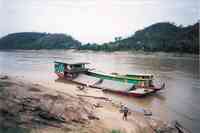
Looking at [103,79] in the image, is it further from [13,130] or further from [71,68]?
[13,130]

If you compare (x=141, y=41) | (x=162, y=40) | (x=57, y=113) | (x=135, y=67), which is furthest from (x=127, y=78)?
(x=57, y=113)

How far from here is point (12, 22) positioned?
7.97ft

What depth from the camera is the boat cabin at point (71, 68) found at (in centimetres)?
275

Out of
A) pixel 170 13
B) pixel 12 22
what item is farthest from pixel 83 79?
pixel 170 13

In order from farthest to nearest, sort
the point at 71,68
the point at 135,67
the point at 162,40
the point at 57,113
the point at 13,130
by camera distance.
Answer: the point at 135,67
the point at 71,68
the point at 162,40
the point at 57,113
the point at 13,130

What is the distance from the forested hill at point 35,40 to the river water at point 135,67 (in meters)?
0.08

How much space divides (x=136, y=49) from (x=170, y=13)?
22.7 inches

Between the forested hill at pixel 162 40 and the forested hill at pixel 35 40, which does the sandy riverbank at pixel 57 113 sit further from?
the forested hill at pixel 162 40

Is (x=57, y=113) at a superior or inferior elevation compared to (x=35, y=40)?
inferior

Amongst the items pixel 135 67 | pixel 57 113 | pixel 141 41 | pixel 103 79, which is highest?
pixel 141 41

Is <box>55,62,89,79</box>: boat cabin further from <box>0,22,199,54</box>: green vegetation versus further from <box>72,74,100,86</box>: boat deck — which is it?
<box>0,22,199,54</box>: green vegetation

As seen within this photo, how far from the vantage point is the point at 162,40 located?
8.30 feet

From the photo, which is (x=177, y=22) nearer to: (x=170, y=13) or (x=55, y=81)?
(x=170, y=13)

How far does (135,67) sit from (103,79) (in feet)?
1.72
